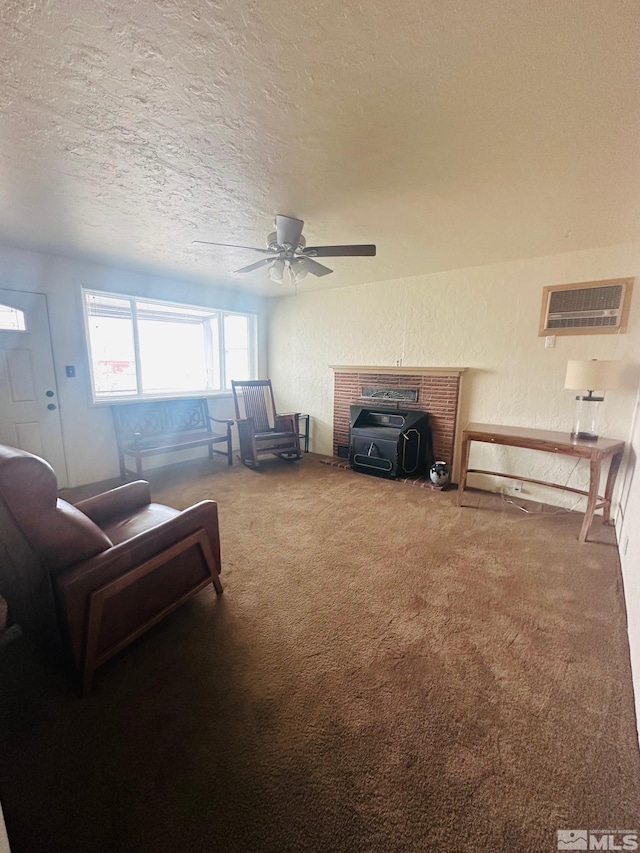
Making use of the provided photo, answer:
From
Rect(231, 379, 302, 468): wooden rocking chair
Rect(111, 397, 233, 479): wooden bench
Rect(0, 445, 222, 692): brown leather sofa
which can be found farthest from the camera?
Rect(231, 379, 302, 468): wooden rocking chair

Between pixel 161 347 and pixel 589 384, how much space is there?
15.3 ft

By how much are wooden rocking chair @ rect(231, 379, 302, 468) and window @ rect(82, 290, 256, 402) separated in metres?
0.69

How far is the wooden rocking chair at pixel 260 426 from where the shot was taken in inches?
170

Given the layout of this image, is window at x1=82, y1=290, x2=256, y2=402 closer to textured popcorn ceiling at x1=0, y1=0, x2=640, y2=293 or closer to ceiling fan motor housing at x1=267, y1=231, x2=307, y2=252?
textured popcorn ceiling at x1=0, y1=0, x2=640, y2=293

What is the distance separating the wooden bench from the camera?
12.4 ft

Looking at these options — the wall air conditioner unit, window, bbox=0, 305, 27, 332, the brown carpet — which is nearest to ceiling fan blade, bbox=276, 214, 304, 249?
the brown carpet

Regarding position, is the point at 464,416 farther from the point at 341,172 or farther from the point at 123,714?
the point at 123,714

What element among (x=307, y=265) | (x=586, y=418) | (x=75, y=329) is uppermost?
(x=307, y=265)

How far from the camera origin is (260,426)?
15.6 feet

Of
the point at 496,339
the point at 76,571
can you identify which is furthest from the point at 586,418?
the point at 76,571

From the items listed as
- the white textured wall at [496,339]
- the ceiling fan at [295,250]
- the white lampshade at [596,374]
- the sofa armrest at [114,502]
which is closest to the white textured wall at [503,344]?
the white textured wall at [496,339]

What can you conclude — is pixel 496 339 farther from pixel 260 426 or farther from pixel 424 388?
pixel 260 426

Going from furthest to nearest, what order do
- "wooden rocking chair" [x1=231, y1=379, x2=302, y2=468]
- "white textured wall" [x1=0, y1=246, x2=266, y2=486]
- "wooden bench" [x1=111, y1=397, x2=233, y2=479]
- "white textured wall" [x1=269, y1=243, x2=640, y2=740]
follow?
"wooden rocking chair" [x1=231, y1=379, x2=302, y2=468] → "wooden bench" [x1=111, y1=397, x2=233, y2=479] → "white textured wall" [x1=0, y1=246, x2=266, y2=486] → "white textured wall" [x1=269, y1=243, x2=640, y2=740]

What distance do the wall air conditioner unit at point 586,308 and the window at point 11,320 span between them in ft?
16.3
